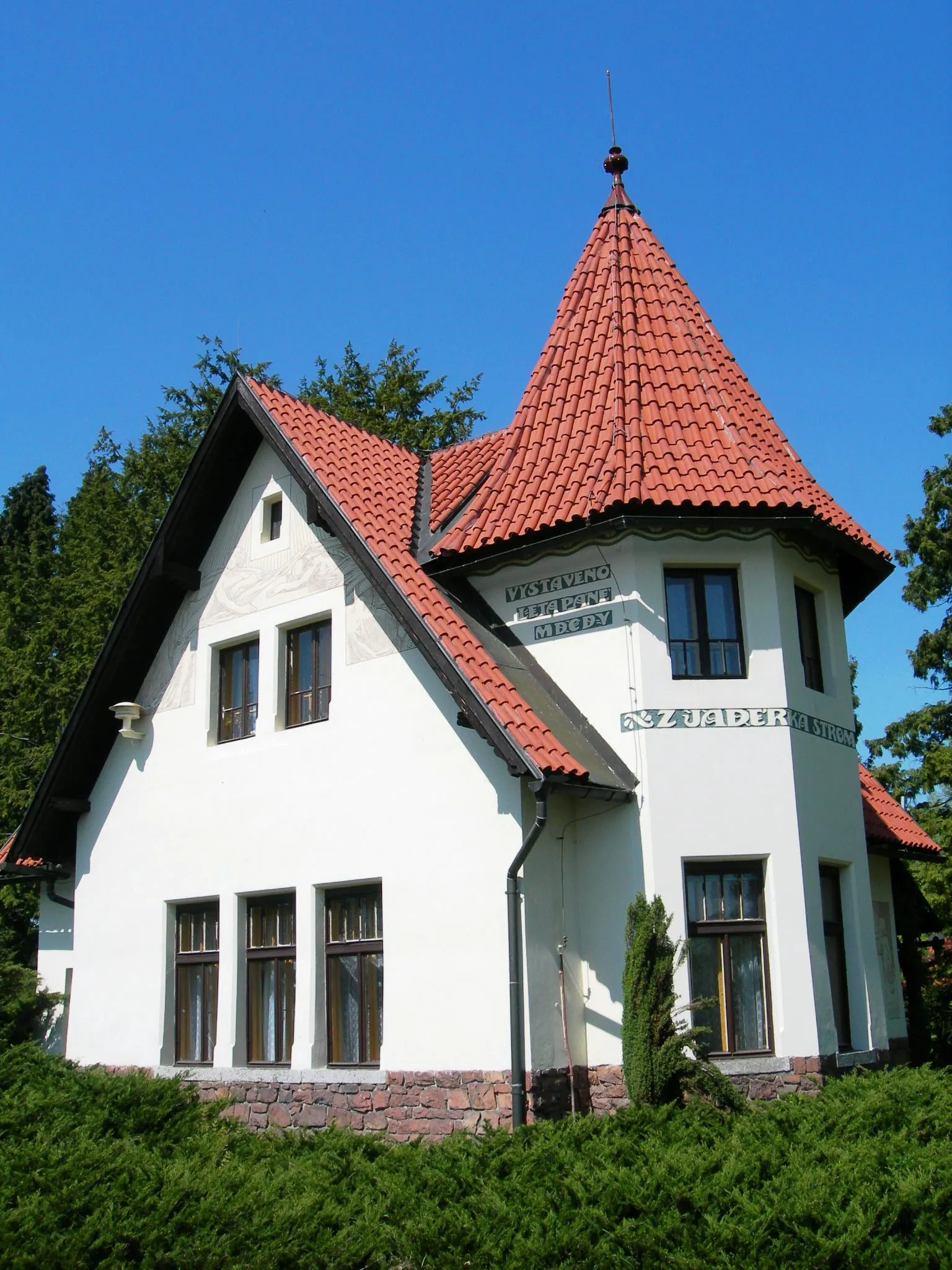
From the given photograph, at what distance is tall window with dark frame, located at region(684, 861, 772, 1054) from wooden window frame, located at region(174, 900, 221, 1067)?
18.9ft

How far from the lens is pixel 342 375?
105ft

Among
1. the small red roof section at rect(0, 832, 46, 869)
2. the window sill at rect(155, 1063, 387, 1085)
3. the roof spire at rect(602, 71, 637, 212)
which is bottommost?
the window sill at rect(155, 1063, 387, 1085)

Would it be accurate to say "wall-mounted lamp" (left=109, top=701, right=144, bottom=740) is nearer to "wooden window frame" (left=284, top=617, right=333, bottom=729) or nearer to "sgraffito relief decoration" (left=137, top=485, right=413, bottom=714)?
"sgraffito relief decoration" (left=137, top=485, right=413, bottom=714)

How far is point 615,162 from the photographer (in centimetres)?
1655

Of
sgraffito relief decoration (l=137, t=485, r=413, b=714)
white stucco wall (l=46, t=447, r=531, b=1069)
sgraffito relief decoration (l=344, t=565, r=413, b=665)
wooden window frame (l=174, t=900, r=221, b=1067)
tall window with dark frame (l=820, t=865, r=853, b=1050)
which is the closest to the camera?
white stucco wall (l=46, t=447, r=531, b=1069)

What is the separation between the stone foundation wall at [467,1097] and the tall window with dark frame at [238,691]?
4.50m

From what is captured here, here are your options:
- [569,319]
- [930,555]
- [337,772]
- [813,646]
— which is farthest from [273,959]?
[930,555]

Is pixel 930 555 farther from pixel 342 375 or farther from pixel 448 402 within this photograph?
pixel 342 375

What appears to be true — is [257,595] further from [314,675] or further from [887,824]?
[887,824]

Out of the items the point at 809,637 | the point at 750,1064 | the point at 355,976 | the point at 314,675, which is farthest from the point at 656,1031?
the point at 314,675

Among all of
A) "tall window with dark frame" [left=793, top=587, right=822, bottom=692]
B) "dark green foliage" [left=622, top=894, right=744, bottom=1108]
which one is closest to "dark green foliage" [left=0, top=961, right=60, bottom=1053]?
"dark green foliage" [left=622, top=894, right=744, bottom=1108]

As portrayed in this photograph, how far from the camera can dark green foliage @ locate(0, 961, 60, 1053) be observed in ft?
56.5

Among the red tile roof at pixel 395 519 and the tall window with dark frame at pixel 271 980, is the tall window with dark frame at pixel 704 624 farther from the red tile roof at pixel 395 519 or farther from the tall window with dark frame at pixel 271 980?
the tall window with dark frame at pixel 271 980

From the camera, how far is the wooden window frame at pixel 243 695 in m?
15.4
